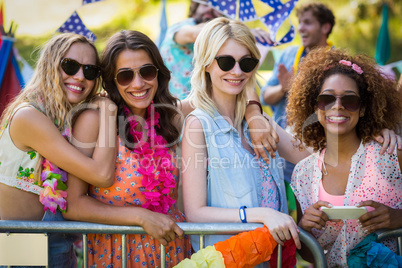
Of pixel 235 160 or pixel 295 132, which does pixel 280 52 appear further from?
pixel 235 160

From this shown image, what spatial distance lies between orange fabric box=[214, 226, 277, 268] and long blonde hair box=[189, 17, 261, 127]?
0.74 meters

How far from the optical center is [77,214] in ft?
7.70

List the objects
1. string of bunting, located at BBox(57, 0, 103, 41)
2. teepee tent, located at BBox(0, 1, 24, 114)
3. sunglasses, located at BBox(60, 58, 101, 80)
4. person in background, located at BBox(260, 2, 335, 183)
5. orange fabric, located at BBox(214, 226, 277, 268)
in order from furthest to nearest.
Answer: person in background, located at BBox(260, 2, 335, 183) → teepee tent, located at BBox(0, 1, 24, 114) → string of bunting, located at BBox(57, 0, 103, 41) → sunglasses, located at BBox(60, 58, 101, 80) → orange fabric, located at BBox(214, 226, 277, 268)

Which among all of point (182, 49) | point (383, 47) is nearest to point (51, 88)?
point (182, 49)

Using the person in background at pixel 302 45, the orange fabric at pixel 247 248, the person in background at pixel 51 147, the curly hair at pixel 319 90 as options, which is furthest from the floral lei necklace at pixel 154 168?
the person in background at pixel 302 45

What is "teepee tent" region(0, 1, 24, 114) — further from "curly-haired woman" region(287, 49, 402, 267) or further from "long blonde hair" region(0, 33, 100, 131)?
"curly-haired woman" region(287, 49, 402, 267)

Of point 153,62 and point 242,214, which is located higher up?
point 153,62

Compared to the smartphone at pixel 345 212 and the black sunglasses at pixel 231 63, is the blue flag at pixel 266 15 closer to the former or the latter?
the black sunglasses at pixel 231 63

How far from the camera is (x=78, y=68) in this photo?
259cm

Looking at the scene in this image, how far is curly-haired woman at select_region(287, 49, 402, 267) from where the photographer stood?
2449mm

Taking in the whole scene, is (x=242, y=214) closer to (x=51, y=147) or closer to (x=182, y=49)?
(x=51, y=147)

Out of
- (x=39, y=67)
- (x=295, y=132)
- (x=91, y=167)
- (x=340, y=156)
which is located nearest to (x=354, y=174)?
(x=340, y=156)

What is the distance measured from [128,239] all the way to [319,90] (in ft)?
4.66

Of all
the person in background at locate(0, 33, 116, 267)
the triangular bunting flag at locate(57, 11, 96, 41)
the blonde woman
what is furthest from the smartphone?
the triangular bunting flag at locate(57, 11, 96, 41)
